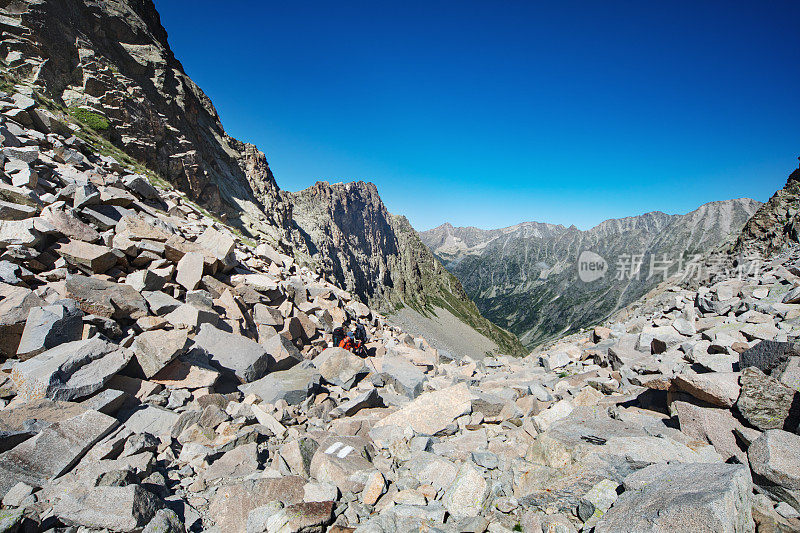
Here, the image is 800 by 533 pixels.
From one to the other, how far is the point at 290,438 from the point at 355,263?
427 feet

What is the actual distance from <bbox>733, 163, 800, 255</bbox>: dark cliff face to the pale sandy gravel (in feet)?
286

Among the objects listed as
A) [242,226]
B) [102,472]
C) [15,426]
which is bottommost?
[102,472]

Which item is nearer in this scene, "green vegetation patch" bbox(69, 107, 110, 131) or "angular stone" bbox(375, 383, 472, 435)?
"angular stone" bbox(375, 383, 472, 435)

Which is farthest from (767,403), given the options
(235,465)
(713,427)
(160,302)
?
(160,302)

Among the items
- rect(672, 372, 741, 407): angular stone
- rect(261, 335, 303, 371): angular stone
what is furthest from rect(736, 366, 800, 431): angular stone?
rect(261, 335, 303, 371): angular stone

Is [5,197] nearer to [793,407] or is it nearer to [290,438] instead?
[290,438]

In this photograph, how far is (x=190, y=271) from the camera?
1149 cm

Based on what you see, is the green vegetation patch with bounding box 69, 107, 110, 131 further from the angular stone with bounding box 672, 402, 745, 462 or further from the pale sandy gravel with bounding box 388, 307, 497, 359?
the pale sandy gravel with bounding box 388, 307, 497, 359

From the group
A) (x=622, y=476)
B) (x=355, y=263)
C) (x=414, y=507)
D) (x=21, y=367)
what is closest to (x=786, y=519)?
(x=622, y=476)

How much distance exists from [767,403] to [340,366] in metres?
9.83

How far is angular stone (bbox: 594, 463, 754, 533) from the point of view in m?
2.85

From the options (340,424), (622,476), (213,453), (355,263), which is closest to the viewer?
(622,476)

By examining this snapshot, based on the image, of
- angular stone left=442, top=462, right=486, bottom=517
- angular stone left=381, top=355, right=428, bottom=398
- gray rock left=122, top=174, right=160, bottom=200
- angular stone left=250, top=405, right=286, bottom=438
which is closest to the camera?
angular stone left=442, top=462, right=486, bottom=517

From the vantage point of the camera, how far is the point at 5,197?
9.87 m
